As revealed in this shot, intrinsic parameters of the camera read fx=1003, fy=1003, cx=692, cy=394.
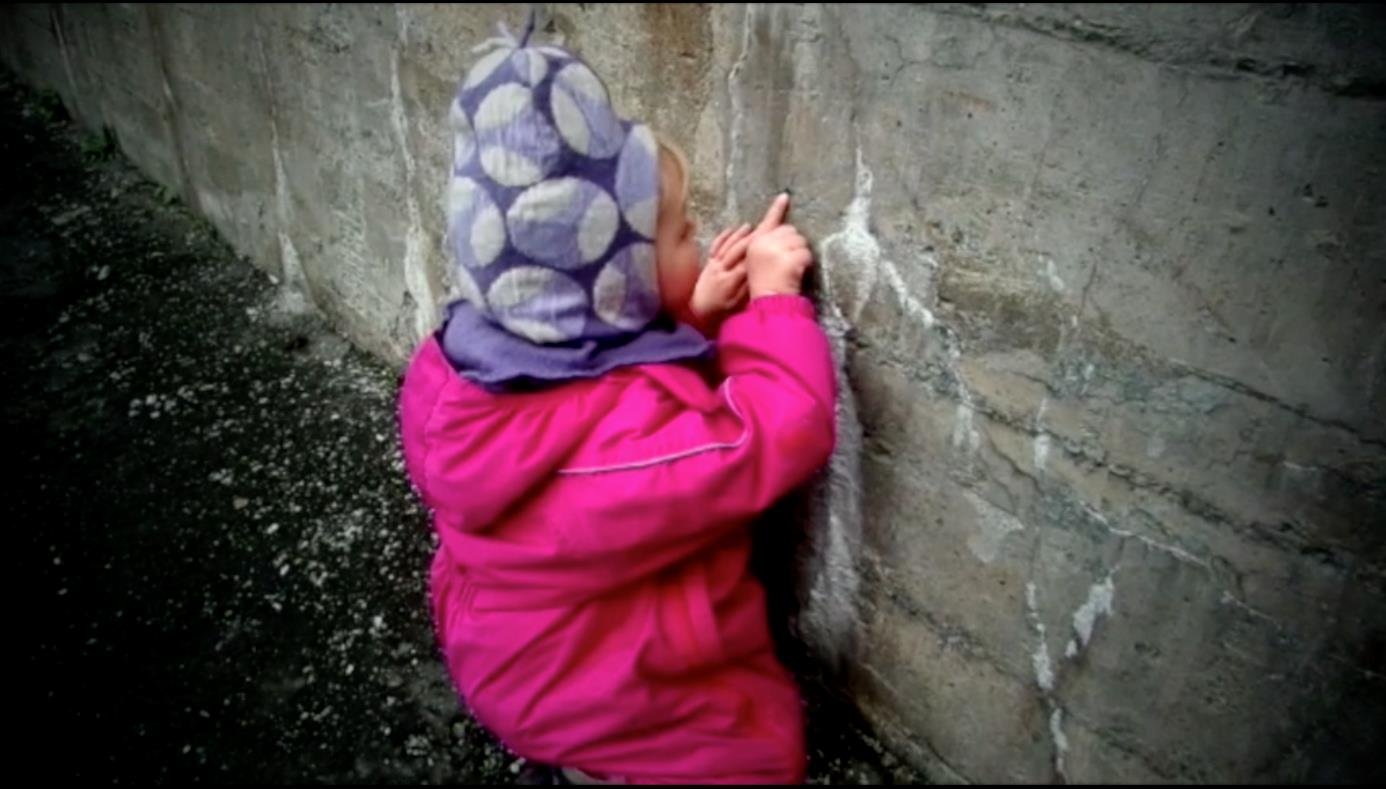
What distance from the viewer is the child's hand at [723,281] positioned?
1840 millimetres

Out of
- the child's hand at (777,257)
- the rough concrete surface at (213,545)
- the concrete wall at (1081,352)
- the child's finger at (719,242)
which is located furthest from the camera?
the rough concrete surface at (213,545)

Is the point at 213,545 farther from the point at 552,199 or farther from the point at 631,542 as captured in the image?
the point at 552,199

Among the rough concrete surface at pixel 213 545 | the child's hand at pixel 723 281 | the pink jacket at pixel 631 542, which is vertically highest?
the child's hand at pixel 723 281

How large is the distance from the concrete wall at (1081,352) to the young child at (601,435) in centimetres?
23

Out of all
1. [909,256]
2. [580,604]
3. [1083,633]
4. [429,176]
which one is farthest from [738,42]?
[429,176]

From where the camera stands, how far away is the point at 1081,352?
1521 mm

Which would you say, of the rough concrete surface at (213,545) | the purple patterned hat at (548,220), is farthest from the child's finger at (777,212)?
the rough concrete surface at (213,545)

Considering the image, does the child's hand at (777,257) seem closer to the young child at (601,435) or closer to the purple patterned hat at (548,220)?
the young child at (601,435)

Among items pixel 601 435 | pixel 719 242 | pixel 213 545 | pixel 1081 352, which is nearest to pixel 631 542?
pixel 601 435

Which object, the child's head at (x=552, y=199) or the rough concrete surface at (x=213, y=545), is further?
the rough concrete surface at (x=213, y=545)

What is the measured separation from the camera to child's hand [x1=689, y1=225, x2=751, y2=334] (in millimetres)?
1840

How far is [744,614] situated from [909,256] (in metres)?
0.69

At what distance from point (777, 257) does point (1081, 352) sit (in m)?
0.53

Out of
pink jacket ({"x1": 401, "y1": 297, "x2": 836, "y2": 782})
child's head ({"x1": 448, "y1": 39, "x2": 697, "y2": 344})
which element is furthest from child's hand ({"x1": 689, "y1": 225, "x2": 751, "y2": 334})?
child's head ({"x1": 448, "y1": 39, "x2": 697, "y2": 344})
